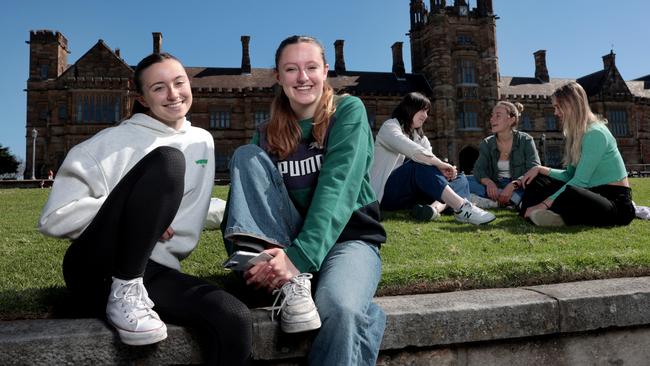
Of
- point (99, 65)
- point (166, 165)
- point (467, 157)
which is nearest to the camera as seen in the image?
point (166, 165)

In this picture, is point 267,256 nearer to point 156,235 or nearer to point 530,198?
point 156,235

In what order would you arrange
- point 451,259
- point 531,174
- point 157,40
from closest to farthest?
1. point 451,259
2. point 531,174
3. point 157,40

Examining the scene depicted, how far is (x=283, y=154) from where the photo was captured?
103 inches

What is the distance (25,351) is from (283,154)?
1502 mm

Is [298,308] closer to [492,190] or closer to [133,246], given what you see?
[133,246]

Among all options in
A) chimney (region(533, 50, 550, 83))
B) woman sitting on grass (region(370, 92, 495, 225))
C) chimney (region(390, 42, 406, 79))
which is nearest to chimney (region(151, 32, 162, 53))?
chimney (region(390, 42, 406, 79))

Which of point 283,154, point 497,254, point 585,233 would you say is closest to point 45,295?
point 283,154

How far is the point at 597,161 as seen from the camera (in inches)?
184

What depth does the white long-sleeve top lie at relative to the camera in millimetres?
5191

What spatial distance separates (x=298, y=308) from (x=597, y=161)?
4.04 meters

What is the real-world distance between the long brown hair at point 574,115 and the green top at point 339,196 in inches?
129

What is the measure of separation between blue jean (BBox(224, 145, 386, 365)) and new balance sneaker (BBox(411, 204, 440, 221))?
3031 mm

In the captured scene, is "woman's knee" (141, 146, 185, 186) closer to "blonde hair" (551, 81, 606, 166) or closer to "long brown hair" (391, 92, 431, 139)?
"long brown hair" (391, 92, 431, 139)

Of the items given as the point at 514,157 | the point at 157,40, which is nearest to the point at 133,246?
the point at 514,157
